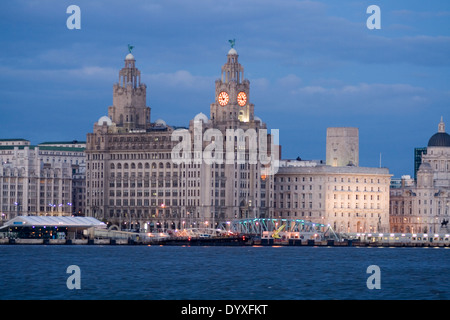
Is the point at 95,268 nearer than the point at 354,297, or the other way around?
the point at 354,297

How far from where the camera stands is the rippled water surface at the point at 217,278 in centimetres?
12650

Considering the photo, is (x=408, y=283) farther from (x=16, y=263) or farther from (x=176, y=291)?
(x=16, y=263)

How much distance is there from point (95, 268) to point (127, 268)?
433cm

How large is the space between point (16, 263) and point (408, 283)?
59472 millimetres

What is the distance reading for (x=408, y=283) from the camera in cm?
14525

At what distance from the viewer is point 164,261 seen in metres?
187

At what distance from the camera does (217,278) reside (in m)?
149

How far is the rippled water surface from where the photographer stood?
12650 cm
